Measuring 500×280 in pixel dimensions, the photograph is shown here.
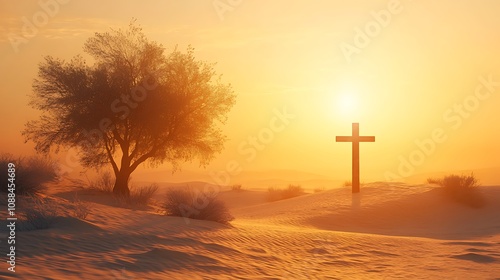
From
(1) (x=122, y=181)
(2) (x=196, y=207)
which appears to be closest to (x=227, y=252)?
(2) (x=196, y=207)

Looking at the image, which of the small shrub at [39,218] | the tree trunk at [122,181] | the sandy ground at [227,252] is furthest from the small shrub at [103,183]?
the small shrub at [39,218]

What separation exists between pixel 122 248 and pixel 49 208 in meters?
3.21

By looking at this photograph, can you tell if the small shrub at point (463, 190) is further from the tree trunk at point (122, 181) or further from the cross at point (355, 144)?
the tree trunk at point (122, 181)

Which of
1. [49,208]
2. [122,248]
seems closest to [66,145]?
[49,208]

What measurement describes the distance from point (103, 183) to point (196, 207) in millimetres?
13480

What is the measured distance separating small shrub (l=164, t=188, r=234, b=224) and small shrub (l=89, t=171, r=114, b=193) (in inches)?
464

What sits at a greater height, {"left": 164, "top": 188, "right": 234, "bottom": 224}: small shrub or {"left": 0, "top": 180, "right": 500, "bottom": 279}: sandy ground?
{"left": 164, "top": 188, "right": 234, "bottom": 224}: small shrub

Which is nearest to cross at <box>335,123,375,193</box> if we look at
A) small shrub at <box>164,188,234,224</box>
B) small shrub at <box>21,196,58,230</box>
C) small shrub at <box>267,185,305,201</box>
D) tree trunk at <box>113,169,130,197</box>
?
small shrub at <box>267,185,305,201</box>

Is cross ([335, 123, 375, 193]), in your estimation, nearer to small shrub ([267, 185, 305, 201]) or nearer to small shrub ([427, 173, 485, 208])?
small shrub ([427, 173, 485, 208])

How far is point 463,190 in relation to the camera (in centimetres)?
2872

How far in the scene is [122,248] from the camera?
1223 cm

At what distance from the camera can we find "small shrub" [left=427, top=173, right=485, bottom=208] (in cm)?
2811

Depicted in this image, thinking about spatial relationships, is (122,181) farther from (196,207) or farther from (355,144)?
(196,207)

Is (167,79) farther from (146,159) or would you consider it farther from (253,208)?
(253,208)
